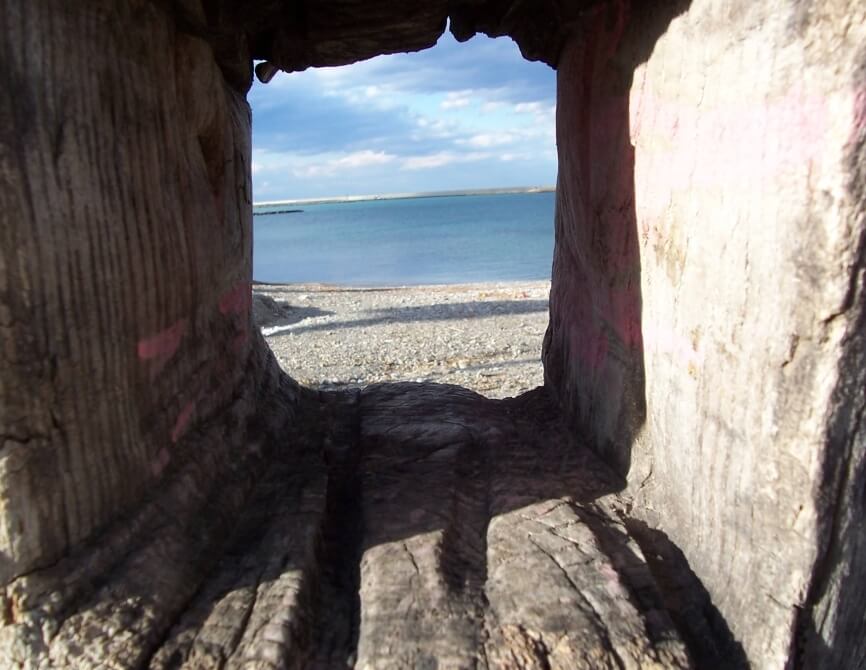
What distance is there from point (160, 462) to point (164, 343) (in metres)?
0.32

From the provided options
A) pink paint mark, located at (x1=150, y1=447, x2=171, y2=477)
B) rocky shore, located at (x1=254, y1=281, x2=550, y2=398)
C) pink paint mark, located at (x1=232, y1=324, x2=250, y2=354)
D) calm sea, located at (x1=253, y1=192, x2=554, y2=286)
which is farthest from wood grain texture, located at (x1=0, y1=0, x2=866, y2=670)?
calm sea, located at (x1=253, y1=192, x2=554, y2=286)

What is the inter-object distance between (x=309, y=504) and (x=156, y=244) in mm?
856

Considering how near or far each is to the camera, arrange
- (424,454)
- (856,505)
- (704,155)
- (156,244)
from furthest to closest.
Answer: (424,454)
(156,244)
(704,155)
(856,505)

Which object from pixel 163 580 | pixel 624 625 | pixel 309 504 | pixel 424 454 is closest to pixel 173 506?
pixel 163 580

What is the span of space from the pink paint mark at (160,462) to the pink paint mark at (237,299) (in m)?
0.71

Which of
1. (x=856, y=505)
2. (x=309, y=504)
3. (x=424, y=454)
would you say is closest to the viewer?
(x=856, y=505)

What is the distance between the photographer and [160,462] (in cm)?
197

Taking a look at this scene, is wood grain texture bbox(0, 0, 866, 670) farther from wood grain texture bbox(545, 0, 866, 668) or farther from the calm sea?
the calm sea

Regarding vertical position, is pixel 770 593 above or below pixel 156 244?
below

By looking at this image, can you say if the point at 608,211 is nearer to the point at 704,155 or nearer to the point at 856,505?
the point at 704,155

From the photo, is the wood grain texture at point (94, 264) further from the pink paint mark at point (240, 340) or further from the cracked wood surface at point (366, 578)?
the pink paint mark at point (240, 340)

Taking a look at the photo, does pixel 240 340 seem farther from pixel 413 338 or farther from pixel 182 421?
pixel 413 338

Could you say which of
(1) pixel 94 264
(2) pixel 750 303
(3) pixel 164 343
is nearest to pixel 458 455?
(3) pixel 164 343

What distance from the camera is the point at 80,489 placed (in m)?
1.67
